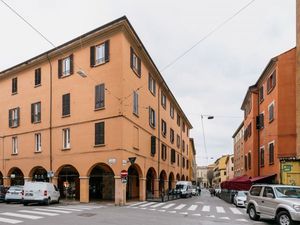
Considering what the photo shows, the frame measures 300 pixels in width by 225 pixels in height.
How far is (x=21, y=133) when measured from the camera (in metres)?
36.1

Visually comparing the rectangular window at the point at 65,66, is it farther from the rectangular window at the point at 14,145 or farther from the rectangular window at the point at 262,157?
the rectangular window at the point at 262,157

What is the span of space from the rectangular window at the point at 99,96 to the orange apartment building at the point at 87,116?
3.0 inches

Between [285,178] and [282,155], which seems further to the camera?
[282,155]

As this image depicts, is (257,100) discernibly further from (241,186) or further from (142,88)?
(142,88)

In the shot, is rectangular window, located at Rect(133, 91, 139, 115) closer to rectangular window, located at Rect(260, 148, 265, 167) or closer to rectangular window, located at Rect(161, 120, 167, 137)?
rectangular window, located at Rect(161, 120, 167, 137)

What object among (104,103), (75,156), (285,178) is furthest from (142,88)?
(285,178)

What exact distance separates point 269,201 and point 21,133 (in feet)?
86.7

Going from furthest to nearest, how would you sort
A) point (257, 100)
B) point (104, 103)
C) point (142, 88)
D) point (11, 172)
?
point (257, 100) < point (11, 172) < point (142, 88) < point (104, 103)

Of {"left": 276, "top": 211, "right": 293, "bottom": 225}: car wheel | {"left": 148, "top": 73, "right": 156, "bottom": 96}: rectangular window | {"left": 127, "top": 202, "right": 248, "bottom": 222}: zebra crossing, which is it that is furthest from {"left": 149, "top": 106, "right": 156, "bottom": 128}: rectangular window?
{"left": 276, "top": 211, "right": 293, "bottom": 225}: car wheel

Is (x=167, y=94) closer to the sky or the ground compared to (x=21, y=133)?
closer to the sky

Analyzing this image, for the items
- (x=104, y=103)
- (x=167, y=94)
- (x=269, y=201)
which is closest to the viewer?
(x=269, y=201)

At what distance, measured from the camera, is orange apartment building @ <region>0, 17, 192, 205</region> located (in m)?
28.5

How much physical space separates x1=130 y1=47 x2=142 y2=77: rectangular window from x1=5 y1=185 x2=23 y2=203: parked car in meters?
12.8

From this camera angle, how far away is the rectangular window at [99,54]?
2934cm
